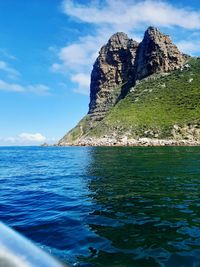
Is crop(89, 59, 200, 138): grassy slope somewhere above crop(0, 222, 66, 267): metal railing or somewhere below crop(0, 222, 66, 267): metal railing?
above

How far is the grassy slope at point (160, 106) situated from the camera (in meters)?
140

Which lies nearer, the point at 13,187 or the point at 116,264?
the point at 116,264

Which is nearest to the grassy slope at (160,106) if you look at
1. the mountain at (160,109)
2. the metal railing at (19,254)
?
the mountain at (160,109)

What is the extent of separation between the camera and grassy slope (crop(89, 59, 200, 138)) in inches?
5517

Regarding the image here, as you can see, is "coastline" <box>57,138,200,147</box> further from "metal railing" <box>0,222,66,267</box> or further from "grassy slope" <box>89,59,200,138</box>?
"metal railing" <box>0,222,66,267</box>

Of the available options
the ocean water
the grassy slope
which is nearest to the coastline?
the grassy slope

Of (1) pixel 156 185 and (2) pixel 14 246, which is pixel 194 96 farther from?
(2) pixel 14 246

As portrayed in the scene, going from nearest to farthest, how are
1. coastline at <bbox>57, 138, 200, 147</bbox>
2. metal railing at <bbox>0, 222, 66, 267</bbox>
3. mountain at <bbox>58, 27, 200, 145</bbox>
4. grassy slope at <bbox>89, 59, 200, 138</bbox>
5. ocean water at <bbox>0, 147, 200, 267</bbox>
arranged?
metal railing at <bbox>0, 222, 66, 267</bbox>, ocean water at <bbox>0, 147, 200, 267</bbox>, coastline at <bbox>57, 138, 200, 147</bbox>, mountain at <bbox>58, 27, 200, 145</bbox>, grassy slope at <bbox>89, 59, 200, 138</bbox>

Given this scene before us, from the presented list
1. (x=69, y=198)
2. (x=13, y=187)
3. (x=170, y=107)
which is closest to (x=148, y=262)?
(x=69, y=198)

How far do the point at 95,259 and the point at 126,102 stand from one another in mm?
172614

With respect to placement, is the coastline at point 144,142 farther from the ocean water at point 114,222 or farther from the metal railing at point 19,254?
the metal railing at point 19,254

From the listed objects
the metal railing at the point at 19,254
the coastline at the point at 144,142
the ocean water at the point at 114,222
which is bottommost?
the ocean water at the point at 114,222

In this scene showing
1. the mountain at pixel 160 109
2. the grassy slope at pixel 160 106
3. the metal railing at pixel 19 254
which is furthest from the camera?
the grassy slope at pixel 160 106

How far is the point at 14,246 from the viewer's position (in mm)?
2148
